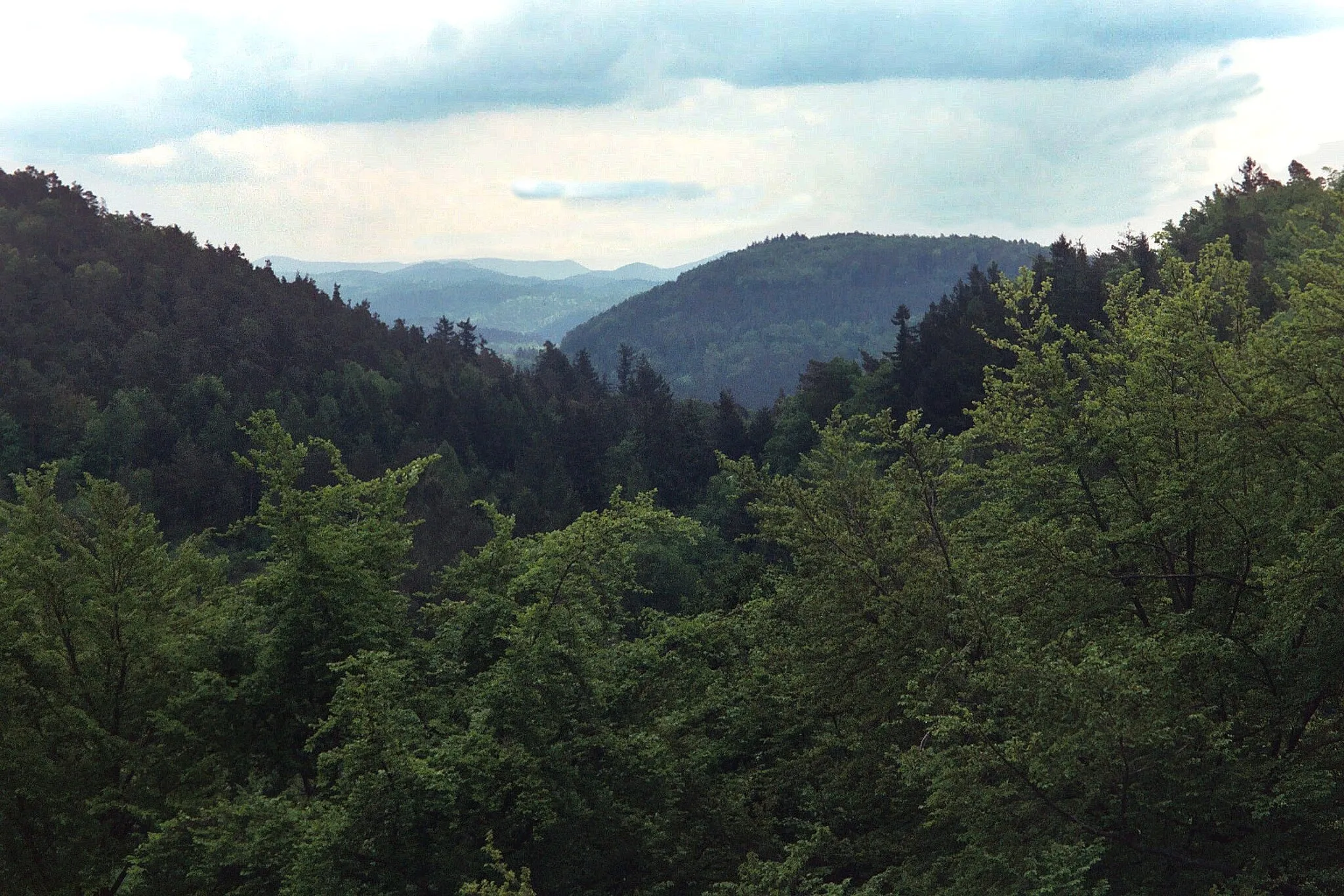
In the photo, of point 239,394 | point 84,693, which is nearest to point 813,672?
point 84,693

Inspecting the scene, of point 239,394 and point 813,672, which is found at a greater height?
point 239,394

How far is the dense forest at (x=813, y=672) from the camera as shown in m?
10.8

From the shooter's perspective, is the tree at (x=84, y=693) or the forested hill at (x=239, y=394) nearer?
the tree at (x=84, y=693)

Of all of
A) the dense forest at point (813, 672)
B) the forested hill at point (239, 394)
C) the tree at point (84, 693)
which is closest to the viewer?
the dense forest at point (813, 672)

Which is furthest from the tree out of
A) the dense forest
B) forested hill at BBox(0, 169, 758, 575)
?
forested hill at BBox(0, 169, 758, 575)

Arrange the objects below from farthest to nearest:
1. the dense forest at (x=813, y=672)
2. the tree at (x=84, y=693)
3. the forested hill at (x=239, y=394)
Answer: the forested hill at (x=239, y=394)
the tree at (x=84, y=693)
the dense forest at (x=813, y=672)

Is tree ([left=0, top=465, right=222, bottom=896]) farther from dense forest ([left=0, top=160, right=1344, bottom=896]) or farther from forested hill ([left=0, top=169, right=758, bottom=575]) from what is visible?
forested hill ([left=0, top=169, right=758, bottom=575])

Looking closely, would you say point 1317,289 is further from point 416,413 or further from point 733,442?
point 416,413

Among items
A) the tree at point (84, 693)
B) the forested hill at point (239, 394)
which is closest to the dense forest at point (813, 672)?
the tree at point (84, 693)

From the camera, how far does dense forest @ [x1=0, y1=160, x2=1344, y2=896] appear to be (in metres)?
Answer: 10.8

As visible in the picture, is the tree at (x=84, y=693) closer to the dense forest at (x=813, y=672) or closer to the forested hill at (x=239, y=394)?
the dense forest at (x=813, y=672)

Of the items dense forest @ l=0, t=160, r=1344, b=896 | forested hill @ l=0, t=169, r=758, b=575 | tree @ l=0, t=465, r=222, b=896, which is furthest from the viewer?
forested hill @ l=0, t=169, r=758, b=575

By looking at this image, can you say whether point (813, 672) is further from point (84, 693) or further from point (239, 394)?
point (239, 394)

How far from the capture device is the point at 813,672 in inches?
581
